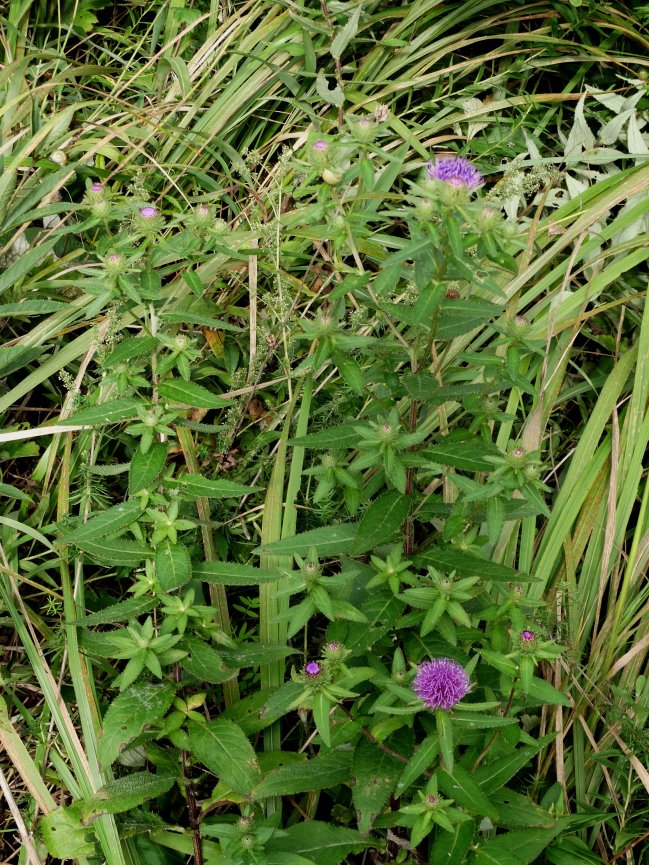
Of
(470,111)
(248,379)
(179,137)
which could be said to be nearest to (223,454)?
(248,379)

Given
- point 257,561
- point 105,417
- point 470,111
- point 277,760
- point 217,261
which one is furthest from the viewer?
point 470,111

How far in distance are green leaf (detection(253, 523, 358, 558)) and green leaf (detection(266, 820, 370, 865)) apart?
491 millimetres

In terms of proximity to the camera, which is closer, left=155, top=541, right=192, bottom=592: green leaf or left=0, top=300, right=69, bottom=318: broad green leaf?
left=155, top=541, right=192, bottom=592: green leaf

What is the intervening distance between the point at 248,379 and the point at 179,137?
91 cm

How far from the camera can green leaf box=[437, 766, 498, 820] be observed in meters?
1.47

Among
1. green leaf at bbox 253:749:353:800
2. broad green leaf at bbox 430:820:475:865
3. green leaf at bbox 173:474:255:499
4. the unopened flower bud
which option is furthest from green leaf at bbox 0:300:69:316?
broad green leaf at bbox 430:820:475:865

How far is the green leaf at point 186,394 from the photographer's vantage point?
166 cm

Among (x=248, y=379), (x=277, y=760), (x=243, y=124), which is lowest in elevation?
(x=277, y=760)

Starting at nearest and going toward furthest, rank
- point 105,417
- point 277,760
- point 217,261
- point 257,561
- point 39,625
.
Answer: point 105,417
point 277,760
point 39,625
point 257,561
point 217,261

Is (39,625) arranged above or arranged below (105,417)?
below

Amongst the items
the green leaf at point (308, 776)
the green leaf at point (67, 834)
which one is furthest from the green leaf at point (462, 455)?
the green leaf at point (67, 834)

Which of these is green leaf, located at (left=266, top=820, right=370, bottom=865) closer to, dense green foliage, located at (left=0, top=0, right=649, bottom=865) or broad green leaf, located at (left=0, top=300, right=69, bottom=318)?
dense green foliage, located at (left=0, top=0, right=649, bottom=865)

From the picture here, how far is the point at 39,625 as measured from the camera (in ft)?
6.68

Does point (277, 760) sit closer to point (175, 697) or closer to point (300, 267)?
point (175, 697)
